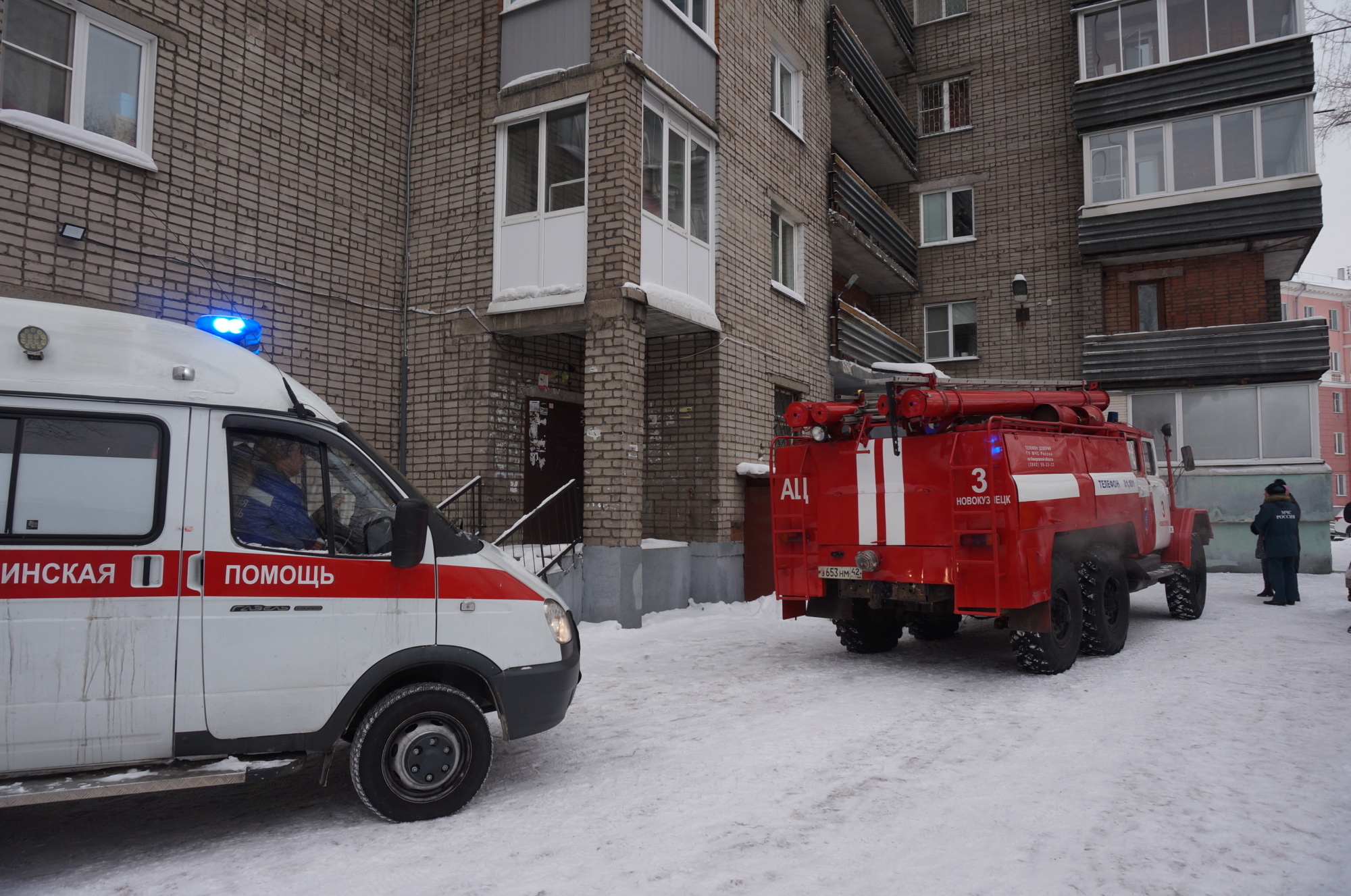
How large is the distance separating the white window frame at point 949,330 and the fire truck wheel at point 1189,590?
380 inches

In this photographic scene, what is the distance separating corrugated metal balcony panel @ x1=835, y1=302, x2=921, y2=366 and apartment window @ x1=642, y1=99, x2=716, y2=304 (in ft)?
15.1

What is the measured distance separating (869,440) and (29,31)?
8.30 meters

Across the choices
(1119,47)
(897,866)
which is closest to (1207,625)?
(897,866)

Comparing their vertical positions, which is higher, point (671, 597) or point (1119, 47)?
point (1119, 47)

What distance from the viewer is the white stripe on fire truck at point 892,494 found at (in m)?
7.38

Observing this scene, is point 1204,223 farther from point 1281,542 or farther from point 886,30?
point 886,30

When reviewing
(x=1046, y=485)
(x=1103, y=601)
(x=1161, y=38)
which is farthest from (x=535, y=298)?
(x=1161, y=38)

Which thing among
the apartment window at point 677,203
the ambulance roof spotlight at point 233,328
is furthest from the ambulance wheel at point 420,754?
the apartment window at point 677,203

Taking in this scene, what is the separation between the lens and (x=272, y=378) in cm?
434

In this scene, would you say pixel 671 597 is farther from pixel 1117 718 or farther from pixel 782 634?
pixel 1117 718

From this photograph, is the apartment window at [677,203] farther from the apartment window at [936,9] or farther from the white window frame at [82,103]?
the apartment window at [936,9]

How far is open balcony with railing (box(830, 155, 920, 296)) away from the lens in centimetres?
1606

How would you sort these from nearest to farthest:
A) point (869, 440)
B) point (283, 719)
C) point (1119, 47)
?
point (283, 719) < point (869, 440) < point (1119, 47)

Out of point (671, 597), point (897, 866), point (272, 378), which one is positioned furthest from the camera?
point (671, 597)
